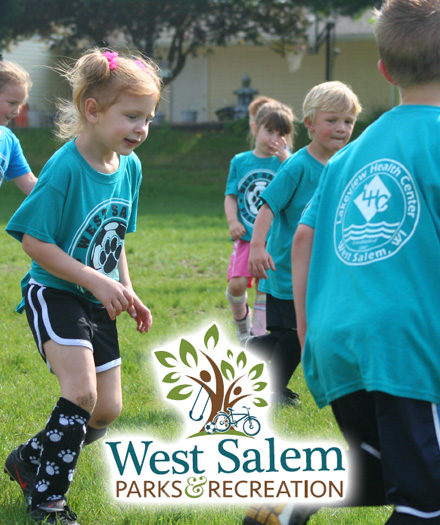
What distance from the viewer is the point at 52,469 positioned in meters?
3.03

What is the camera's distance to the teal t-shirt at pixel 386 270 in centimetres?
212

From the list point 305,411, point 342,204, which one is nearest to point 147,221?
point 305,411

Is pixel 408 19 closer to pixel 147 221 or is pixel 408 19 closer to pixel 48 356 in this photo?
pixel 48 356

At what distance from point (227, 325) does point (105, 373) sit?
3592mm

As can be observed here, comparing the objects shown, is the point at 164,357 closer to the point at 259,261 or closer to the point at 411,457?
the point at 259,261

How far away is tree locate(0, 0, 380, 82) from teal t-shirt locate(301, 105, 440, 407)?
27255 mm

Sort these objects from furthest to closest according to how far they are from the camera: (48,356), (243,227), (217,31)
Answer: (217,31)
(243,227)
(48,356)

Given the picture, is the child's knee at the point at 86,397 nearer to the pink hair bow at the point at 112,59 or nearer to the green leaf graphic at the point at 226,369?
the green leaf graphic at the point at 226,369

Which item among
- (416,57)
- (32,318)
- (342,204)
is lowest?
(32,318)

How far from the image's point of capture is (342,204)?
2.30 metres

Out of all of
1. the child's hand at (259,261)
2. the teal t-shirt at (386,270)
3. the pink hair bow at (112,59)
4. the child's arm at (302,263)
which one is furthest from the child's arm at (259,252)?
the teal t-shirt at (386,270)

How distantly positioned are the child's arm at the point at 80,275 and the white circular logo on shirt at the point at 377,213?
3.27 feet

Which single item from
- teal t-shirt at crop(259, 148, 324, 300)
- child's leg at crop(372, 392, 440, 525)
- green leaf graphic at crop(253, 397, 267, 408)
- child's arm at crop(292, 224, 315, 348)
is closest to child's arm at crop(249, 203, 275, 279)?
A: teal t-shirt at crop(259, 148, 324, 300)

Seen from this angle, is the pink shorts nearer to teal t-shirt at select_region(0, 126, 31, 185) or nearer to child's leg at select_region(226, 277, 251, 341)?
child's leg at select_region(226, 277, 251, 341)
